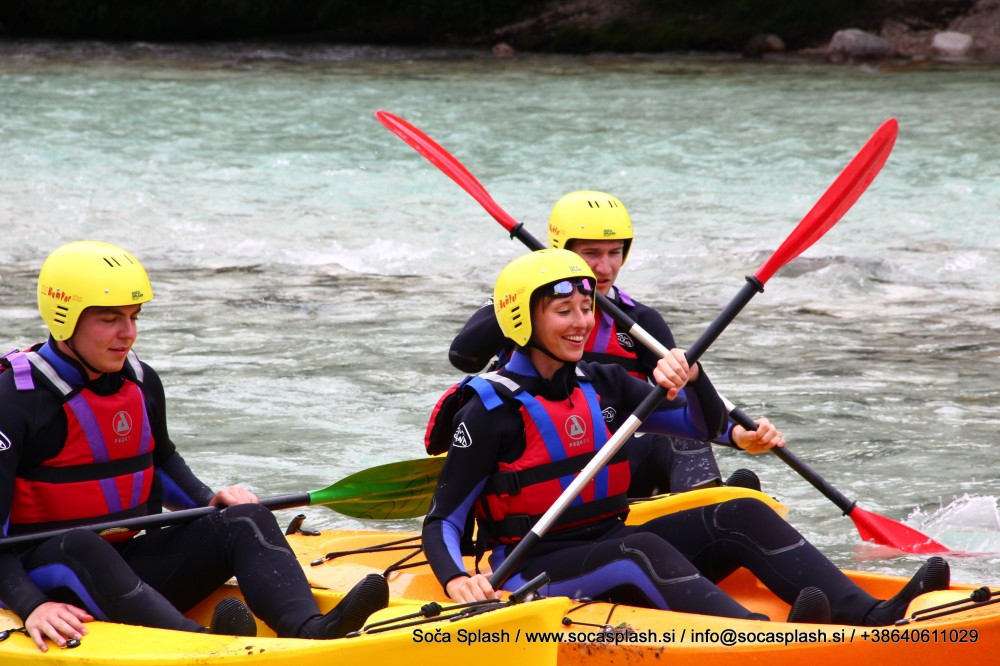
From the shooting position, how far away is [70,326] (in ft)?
10.5

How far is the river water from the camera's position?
246 inches

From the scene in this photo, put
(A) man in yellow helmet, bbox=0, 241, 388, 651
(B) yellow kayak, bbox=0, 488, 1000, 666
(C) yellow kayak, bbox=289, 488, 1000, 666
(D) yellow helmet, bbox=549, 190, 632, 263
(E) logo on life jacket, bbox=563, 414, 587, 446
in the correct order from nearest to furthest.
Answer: (B) yellow kayak, bbox=0, 488, 1000, 666
(C) yellow kayak, bbox=289, 488, 1000, 666
(A) man in yellow helmet, bbox=0, 241, 388, 651
(E) logo on life jacket, bbox=563, 414, 587, 446
(D) yellow helmet, bbox=549, 190, 632, 263

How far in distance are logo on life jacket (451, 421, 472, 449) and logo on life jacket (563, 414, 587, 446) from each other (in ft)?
0.75

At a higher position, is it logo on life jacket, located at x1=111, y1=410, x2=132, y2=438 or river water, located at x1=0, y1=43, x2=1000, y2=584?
logo on life jacket, located at x1=111, y1=410, x2=132, y2=438

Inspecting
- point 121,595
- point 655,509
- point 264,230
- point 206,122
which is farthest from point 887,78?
point 121,595

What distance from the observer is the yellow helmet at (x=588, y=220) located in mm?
4184

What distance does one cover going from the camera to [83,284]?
10.4ft

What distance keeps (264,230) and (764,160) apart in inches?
189

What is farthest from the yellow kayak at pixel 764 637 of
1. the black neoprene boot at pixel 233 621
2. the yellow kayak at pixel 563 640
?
the black neoprene boot at pixel 233 621

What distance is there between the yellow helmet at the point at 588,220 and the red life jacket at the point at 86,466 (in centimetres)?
144

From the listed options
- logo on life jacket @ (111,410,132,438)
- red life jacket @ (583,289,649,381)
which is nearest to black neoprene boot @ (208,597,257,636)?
logo on life jacket @ (111,410,132,438)

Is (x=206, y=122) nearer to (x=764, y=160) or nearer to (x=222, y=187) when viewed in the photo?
(x=222, y=187)

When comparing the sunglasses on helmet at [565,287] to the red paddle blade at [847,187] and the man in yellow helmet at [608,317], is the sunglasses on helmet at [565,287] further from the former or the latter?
the red paddle blade at [847,187]

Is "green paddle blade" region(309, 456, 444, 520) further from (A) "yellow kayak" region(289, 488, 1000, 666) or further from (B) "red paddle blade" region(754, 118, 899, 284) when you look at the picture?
(B) "red paddle blade" region(754, 118, 899, 284)
